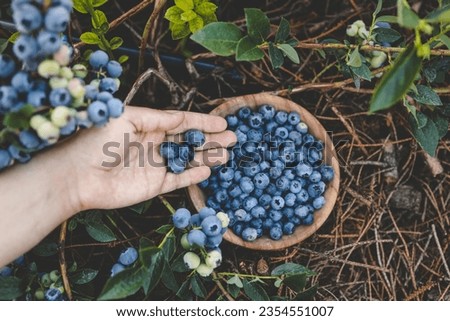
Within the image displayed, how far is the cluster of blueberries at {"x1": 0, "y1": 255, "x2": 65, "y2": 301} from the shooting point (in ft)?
4.87

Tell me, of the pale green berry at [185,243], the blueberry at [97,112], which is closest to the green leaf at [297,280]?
the pale green berry at [185,243]

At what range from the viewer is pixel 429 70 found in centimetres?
164

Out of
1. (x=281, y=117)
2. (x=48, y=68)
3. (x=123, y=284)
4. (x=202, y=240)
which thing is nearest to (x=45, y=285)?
(x=123, y=284)

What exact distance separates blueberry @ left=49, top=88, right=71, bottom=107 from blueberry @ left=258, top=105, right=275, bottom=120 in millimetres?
859

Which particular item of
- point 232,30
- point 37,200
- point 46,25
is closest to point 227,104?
point 232,30

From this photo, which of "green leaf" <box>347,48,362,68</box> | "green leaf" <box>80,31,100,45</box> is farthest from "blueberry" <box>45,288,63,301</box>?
"green leaf" <box>347,48,362,68</box>

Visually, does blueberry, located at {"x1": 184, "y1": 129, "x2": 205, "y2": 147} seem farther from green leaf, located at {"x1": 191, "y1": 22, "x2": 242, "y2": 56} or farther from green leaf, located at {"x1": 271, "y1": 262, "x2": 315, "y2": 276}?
green leaf, located at {"x1": 271, "y1": 262, "x2": 315, "y2": 276}

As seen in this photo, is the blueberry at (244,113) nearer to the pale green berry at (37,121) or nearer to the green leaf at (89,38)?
the green leaf at (89,38)

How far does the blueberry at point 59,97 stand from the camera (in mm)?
1101

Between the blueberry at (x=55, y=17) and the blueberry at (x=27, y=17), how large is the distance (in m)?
0.02

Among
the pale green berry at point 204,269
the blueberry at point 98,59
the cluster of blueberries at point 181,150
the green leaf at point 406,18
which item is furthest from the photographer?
the cluster of blueberries at point 181,150

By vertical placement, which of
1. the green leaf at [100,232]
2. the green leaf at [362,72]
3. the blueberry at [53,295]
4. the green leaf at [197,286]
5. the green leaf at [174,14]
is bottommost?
the green leaf at [197,286]
